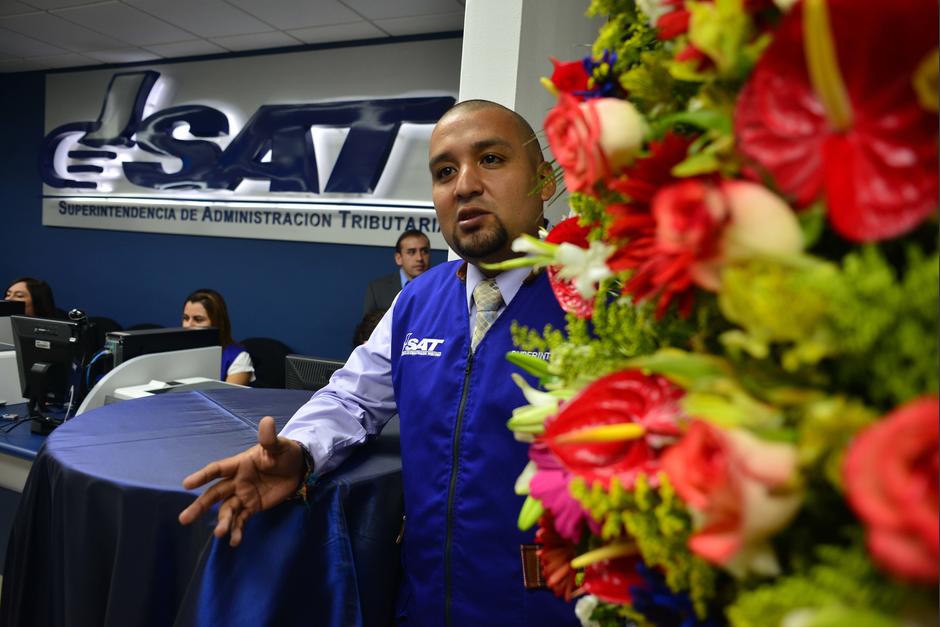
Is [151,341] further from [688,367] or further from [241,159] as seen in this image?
[241,159]

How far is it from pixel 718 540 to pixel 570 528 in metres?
0.17

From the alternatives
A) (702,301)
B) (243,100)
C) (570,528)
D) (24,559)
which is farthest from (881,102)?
(243,100)

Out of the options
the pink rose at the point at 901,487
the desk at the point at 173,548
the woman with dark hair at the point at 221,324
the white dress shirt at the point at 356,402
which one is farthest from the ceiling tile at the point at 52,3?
the pink rose at the point at 901,487

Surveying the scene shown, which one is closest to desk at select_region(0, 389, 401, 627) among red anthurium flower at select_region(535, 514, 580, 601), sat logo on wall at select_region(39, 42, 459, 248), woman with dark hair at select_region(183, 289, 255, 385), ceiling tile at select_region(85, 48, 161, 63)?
red anthurium flower at select_region(535, 514, 580, 601)

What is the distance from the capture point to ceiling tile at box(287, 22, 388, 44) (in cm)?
463

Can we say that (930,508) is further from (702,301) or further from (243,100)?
(243,100)

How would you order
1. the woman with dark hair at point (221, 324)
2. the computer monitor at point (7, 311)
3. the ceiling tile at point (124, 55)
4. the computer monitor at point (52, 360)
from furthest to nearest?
the ceiling tile at point (124, 55) < the computer monitor at point (7, 311) < the woman with dark hair at point (221, 324) < the computer monitor at point (52, 360)

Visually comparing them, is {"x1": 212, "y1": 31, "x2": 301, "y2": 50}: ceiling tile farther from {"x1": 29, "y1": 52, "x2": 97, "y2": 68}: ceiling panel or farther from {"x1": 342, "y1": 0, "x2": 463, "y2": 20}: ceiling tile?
{"x1": 29, "y1": 52, "x2": 97, "y2": 68}: ceiling panel

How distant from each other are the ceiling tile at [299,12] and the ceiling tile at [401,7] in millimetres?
103

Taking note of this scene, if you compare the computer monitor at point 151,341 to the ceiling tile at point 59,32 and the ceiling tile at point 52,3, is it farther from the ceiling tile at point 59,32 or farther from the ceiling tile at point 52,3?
the ceiling tile at point 59,32

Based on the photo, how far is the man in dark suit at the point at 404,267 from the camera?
4211mm

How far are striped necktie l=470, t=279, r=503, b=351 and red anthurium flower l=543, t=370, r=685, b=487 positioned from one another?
2.54 ft

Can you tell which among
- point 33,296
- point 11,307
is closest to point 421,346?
point 11,307

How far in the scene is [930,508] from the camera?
0.25 meters
